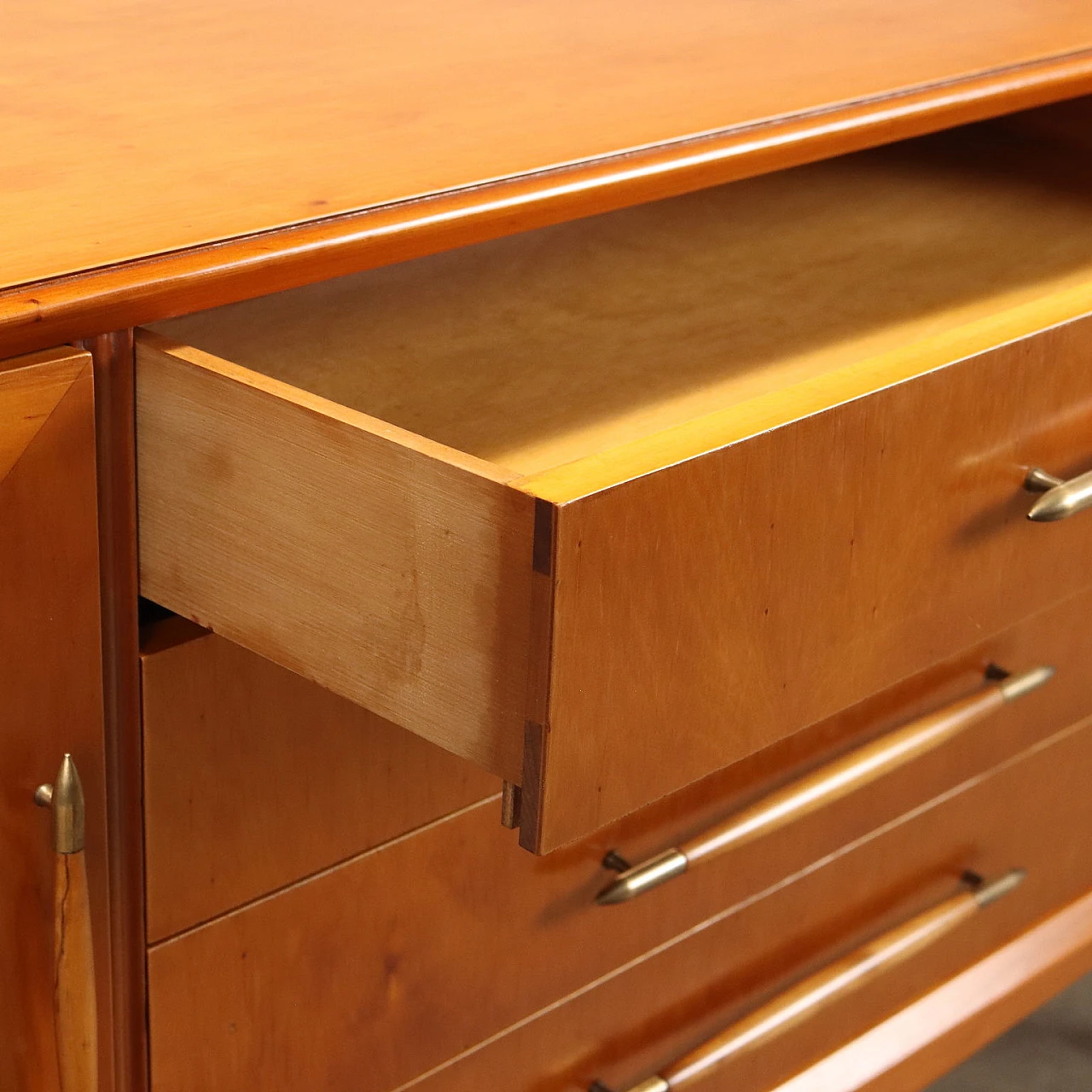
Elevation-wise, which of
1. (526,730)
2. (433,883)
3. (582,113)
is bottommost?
(433,883)

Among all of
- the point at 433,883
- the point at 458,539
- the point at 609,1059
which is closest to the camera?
the point at 458,539

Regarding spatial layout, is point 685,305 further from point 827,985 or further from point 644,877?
point 827,985

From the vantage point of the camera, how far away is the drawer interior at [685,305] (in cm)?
62

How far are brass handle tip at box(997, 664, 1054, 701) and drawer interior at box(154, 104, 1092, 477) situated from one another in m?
0.26

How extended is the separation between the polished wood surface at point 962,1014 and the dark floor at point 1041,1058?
14cm

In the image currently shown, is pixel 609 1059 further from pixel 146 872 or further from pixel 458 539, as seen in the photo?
pixel 458 539

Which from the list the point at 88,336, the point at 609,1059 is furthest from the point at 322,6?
the point at 609,1059

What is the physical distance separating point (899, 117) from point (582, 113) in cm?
14

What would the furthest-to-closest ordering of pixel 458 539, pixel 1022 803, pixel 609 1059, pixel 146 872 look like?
1. pixel 1022 803
2. pixel 609 1059
3. pixel 146 872
4. pixel 458 539

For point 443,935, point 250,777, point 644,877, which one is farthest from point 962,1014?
point 250,777

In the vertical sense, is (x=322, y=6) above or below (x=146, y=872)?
above

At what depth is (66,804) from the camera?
0.54m

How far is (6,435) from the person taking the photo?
481mm

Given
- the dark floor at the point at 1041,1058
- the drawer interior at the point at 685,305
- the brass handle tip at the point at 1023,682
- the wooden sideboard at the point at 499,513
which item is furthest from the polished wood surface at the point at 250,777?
the dark floor at the point at 1041,1058
